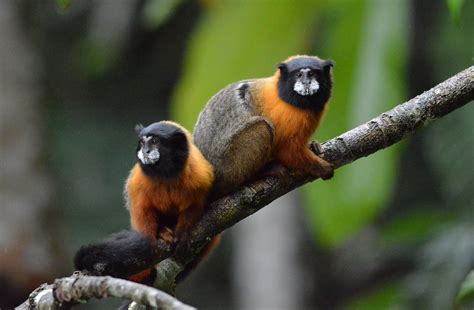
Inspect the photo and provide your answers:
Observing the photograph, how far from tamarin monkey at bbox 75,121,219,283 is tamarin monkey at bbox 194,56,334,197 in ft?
0.59

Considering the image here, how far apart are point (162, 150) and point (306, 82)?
3.26 feet

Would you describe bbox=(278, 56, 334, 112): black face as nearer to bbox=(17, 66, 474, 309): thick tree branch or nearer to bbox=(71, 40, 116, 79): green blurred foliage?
bbox=(17, 66, 474, 309): thick tree branch

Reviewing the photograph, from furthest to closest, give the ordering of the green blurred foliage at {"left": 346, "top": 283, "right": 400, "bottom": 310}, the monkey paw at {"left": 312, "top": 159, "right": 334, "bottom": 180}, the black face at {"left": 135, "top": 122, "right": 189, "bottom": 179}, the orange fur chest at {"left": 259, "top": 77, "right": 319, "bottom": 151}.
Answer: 1. the green blurred foliage at {"left": 346, "top": 283, "right": 400, "bottom": 310}
2. the orange fur chest at {"left": 259, "top": 77, "right": 319, "bottom": 151}
3. the monkey paw at {"left": 312, "top": 159, "right": 334, "bottom": 180}
4. the black face at {"left": 135, "top": 122, "right": 189, "bottom": 179}

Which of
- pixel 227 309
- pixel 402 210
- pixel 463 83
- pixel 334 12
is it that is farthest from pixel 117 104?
pixel 463 83

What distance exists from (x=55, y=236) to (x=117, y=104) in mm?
5200

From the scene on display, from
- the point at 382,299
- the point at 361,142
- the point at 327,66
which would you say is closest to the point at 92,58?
the point at 382,299

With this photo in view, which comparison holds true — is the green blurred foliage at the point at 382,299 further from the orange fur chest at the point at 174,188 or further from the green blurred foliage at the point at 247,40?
the orange fur chest at the point at 174,188

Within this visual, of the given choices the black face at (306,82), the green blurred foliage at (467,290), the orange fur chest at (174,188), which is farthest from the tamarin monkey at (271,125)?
the green blurred foliage at (467,290)

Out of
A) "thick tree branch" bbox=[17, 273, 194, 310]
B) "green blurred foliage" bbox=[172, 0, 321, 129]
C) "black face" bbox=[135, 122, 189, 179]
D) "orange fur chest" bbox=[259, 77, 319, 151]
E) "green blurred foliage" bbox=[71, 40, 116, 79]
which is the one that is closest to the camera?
"thick tree branch" bbox=[17, 273, 194, 310]

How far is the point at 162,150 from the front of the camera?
189 inches

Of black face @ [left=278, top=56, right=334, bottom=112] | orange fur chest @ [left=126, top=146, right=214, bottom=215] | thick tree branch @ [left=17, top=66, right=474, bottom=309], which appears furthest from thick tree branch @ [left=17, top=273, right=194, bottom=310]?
black face @ [left=278, top=56, right=334, bottom=112]

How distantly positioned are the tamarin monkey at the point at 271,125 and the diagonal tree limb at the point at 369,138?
269mm

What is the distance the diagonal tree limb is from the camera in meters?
4.84

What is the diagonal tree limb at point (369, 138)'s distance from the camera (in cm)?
484
